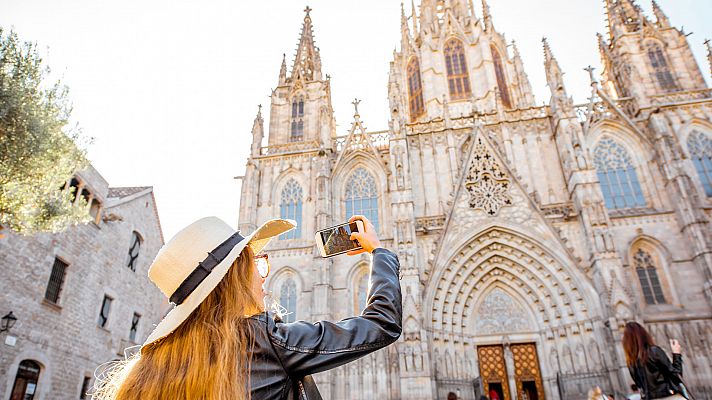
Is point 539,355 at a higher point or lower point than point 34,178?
lower

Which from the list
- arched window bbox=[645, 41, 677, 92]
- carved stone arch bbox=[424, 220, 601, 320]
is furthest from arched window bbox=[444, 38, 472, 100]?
arched window bbox=[645, 41, 677, 92]

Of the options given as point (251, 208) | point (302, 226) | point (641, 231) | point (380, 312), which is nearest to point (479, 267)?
point (641, 231)

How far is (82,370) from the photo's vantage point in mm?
15047

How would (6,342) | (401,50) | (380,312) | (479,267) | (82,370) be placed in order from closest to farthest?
(380,312), (6,342), (82,370), (479,267), (401,50)

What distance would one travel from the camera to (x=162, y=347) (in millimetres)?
1423

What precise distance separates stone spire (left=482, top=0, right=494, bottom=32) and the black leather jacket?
2781 cm

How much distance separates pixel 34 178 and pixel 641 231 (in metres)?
21.6

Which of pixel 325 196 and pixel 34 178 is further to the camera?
pixel 325 196

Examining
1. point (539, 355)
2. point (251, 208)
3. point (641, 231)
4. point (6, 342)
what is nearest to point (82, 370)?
point (6, 342)

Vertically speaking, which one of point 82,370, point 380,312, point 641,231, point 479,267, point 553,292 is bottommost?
point 380,312

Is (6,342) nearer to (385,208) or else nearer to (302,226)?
(302,226)

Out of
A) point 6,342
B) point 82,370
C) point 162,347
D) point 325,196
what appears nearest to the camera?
point 162,347

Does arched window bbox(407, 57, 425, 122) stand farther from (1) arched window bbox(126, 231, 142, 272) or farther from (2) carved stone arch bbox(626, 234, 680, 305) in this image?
(1) arched window bbox(126, 231, 142, 272)

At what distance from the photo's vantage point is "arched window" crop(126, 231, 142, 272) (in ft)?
62.7
